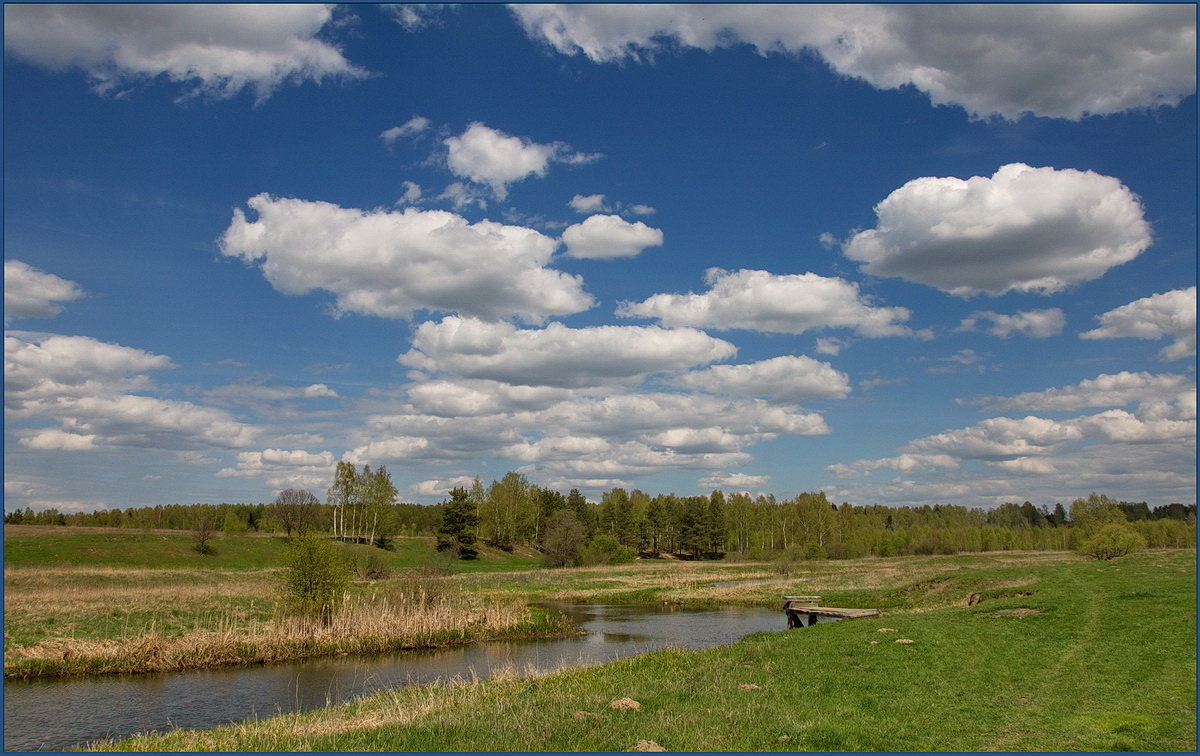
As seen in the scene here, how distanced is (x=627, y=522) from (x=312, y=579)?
97836 mm

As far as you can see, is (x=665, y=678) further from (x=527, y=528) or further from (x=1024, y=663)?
(x=527, y=528)

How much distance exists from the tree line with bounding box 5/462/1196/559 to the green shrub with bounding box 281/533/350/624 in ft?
199

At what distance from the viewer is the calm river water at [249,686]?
2073 cm

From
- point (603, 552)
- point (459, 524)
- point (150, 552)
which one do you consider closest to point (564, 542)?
point (603, 552)

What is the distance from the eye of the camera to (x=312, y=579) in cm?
3569

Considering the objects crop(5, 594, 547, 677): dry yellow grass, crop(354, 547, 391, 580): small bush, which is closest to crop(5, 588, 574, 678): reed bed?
crop(5, 594, 547, 677): dry yellow grass

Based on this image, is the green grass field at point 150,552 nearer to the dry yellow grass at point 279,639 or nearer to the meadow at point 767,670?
the meadow at point 767,670

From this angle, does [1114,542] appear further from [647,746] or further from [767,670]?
[647,746]

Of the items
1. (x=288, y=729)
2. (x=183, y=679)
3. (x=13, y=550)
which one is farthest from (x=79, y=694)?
(x=13, y=550)

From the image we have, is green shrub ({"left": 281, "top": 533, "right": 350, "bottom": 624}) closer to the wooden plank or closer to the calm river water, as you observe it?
the calm river water

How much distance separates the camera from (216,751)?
44.6 feet

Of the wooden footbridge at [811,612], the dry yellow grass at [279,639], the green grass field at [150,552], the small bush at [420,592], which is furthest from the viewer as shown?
the green grass field at [150,552]

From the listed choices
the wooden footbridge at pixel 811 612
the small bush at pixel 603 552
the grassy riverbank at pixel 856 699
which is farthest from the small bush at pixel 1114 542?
the small bush at pixel 603 552

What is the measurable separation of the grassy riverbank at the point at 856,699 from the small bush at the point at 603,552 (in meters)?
74.0
